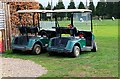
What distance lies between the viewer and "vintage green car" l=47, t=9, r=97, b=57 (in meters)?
10.2

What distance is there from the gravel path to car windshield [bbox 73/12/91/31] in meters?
3.15

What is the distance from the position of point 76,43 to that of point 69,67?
7.27 feet

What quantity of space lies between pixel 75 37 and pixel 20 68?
310 centimetres

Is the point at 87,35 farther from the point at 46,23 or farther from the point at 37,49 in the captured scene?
the point at 46,23

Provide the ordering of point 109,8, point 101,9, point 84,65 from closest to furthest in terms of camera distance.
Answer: point 84,65
point 101,9
point 109,8

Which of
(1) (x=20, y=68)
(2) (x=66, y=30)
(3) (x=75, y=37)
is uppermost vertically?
(2) (x=66, y=30)

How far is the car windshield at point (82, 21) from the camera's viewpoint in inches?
449

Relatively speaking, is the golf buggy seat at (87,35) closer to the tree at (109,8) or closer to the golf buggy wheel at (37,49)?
the golf buggy wheel at (37,49)

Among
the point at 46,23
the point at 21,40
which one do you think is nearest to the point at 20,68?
the point at 21,40

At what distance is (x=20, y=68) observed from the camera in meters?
8.23

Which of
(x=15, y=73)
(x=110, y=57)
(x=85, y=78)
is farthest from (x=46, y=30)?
(x=85, y=78)

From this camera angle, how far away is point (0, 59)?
9.95 meters

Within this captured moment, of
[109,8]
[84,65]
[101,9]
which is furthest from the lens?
[109,8]

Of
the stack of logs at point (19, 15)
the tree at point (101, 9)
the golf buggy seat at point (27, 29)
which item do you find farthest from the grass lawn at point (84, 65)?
the tree at point (101, 9)
